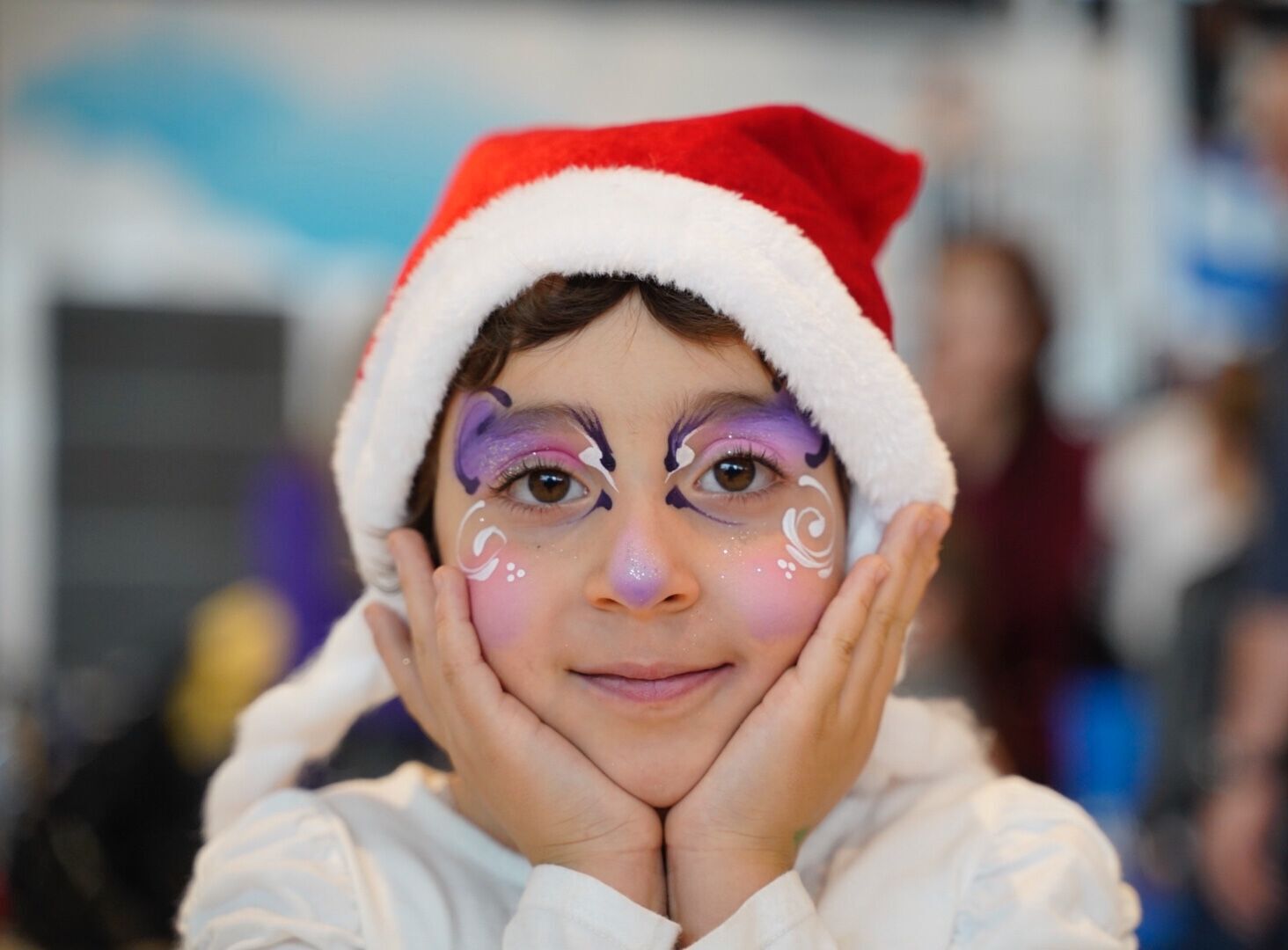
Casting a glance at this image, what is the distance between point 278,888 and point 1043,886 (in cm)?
58

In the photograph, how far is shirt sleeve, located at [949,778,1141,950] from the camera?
96 centimetres

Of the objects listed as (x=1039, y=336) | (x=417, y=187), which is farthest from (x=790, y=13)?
(x=1039, y=336)

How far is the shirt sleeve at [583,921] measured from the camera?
0.91 metres

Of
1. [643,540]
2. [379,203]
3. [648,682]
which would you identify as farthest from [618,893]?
[379,203]

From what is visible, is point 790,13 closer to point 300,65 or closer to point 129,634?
point 300,65

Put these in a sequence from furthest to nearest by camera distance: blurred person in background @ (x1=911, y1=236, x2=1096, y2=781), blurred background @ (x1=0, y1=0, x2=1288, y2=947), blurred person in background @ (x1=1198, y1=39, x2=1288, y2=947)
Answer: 1. blurred background @ (x1=0, y1=0, x2=1288, y2=947)
2. blurred person in background @ (x1=911, y1=236, x2=1096, y2=781)
3. blurred person in background @ (x1=1198, y1=39, x2=1288, y2=947)

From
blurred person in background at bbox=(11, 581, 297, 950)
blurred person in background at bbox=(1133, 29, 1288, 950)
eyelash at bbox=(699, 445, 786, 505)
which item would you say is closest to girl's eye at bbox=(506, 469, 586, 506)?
eyelash at bbox=(699, 445, 786, 505)

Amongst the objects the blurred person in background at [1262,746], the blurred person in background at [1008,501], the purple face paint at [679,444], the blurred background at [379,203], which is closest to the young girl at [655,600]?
the purple face paint at [679,444]

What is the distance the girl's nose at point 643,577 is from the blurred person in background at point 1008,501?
53.6 inches

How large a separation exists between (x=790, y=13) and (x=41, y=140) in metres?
2.45

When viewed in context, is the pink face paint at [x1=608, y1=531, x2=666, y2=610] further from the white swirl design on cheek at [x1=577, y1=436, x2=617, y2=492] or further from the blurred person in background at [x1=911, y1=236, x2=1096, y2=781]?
the blurred person in background at [x1=911, y1=236, x2=1096, y2=781]

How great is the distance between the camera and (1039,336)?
254 centimetres

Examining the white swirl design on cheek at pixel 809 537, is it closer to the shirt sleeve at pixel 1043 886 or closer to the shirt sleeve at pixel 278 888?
the shirt sleeve at pixel 1043 886

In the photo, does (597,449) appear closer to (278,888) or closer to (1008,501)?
(278,888)
